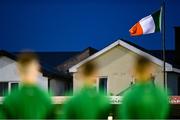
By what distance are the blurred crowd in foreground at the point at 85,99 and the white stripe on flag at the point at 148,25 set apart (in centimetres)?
2870

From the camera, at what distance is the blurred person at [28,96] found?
216 cm

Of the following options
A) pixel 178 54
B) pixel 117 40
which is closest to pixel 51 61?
pixel 178 54

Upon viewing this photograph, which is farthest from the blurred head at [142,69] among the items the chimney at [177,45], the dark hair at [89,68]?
the chimney at [177,45]

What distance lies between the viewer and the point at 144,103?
2.16 metres

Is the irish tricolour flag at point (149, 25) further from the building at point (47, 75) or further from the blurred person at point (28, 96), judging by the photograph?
the blurred person at point (28, 96)

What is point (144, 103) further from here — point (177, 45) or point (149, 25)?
point (177, 45)

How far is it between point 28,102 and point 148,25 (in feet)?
96.3

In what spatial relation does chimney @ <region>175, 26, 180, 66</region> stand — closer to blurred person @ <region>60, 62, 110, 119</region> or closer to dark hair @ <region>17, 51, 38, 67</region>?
blurred person @ <region>60, 62, 110, 119</region>

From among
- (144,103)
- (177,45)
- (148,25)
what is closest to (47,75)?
(148,25)

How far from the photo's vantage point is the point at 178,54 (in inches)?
1617

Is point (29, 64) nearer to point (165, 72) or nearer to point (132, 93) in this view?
point (132, 93)

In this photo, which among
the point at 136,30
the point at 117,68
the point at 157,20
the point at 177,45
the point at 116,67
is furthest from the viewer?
the point at 177,45

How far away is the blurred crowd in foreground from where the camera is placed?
2.16m

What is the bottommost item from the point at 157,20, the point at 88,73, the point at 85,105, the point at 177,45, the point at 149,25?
the point at 85,105
